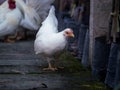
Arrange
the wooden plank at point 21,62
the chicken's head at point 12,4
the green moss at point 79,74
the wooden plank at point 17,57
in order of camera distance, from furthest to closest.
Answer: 1. the chicken's head at point 12,4
2. the wooden plank at point 17,57
3. the wooden plank at point 21,62
4. the green moss at point 79,74

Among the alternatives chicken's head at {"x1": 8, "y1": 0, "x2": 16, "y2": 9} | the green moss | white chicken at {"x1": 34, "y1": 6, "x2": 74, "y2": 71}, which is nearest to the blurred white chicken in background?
chicken's head at {"x1": 8, "y1": 0, "x2": 16, "y2": 9}

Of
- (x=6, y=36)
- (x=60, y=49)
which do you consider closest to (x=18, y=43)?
(x=6, y=36)

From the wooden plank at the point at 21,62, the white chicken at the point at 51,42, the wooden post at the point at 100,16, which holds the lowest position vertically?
the wooden plank at the point at 21,62

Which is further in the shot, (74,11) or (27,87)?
(74,11)

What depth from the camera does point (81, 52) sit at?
800cm

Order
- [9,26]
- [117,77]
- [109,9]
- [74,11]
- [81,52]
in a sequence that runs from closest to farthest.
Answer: [117,77] → [109,9] → [81,52] → [9,26] → [74,11]

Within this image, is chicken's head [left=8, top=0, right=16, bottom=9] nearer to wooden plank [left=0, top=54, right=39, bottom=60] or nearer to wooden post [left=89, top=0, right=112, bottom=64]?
→ wooden plank [left=0, top=54, right=39, bottom=60]

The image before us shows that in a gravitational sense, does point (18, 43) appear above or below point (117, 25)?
below

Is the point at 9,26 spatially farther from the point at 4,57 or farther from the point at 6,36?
the point at 4,57

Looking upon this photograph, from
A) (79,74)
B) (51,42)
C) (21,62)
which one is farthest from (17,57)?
(79,74)

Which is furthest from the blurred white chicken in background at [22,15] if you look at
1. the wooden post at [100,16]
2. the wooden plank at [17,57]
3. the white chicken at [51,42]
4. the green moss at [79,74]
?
the wooden post at [100,16]

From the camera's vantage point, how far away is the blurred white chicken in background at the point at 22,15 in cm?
988

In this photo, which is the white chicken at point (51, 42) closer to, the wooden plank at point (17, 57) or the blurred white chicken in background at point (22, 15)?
the wooden plank at point (17, 57)

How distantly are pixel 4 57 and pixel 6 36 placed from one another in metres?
2.08
